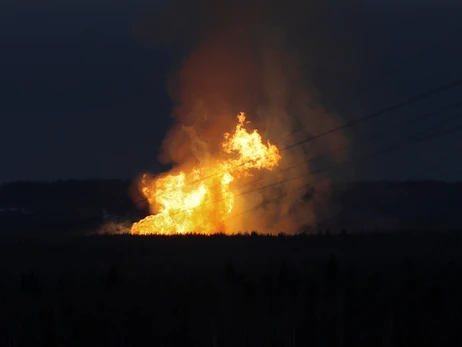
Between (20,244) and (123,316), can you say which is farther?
(20,244)

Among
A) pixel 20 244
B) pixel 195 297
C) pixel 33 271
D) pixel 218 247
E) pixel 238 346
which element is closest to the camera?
pixel 238 346

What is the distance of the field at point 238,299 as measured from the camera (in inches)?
2462

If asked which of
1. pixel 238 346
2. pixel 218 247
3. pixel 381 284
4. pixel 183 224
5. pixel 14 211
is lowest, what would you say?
pixel 238 346

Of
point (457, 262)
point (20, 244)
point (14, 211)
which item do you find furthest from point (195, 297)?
point (14, 211)

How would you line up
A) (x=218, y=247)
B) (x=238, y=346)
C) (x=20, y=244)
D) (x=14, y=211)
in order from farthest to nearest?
1. (x=14, y=211)
2. (x=20, y=244)
3. (x=218, y=247)
4. (x=238, y=346)

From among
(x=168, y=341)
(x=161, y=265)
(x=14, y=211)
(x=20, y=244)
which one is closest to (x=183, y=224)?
(x=20, y=244)

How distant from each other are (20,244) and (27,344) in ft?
92.7

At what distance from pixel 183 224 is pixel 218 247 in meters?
12.4

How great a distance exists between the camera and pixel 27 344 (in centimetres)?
6169

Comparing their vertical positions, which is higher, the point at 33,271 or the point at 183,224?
the point at 183,224

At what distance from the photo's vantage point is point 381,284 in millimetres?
68125

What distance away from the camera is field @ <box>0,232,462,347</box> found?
A: 205 feet

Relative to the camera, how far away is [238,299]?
66000 millimetres

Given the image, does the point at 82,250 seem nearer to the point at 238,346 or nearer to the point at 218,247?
the point at 218,247
